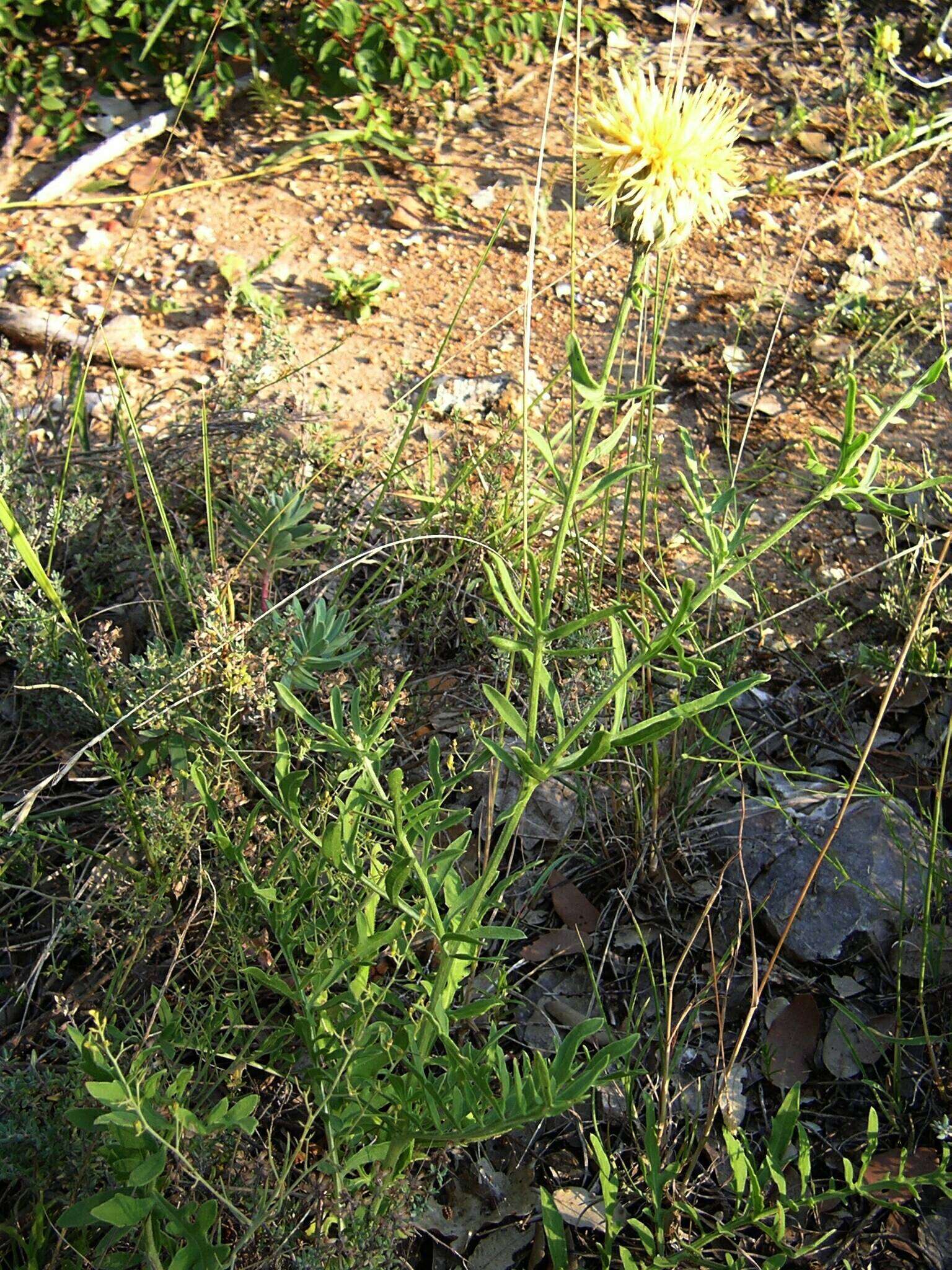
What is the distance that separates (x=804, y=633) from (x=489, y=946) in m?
1.06

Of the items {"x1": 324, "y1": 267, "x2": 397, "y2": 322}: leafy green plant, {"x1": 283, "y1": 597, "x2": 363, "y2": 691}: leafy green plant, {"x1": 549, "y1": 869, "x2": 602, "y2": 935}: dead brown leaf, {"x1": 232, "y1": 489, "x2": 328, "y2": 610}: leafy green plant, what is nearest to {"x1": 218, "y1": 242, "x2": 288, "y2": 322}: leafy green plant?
{"x1": 324, "y1": 267, "x2": 397, "y2": 322}: leafy green plant

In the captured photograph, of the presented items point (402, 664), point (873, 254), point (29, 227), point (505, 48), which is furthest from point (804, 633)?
point (29, 227)

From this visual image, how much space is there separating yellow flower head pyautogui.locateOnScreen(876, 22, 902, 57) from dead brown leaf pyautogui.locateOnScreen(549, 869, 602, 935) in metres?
3.23

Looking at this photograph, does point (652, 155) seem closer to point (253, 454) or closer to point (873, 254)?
point (253, 454)

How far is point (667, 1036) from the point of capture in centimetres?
165

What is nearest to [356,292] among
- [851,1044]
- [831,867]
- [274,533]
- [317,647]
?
[274,533]

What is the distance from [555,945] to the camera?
201 cm

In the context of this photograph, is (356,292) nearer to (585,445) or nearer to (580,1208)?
(585,445)

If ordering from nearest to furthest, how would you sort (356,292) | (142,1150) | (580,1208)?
(142,1150) → (580,1208) → (356,292)

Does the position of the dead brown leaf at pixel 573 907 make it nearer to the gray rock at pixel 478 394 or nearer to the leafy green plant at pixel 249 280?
the gray rock at pixel 478 394

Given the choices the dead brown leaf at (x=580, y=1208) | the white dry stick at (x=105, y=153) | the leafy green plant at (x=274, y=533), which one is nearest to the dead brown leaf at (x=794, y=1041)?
the dead brown leaf at (x=580, y=1208)

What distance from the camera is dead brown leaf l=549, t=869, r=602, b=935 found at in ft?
6.71

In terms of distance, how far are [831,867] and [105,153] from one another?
3048mm

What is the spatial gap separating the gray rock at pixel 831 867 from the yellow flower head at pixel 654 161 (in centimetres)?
109
